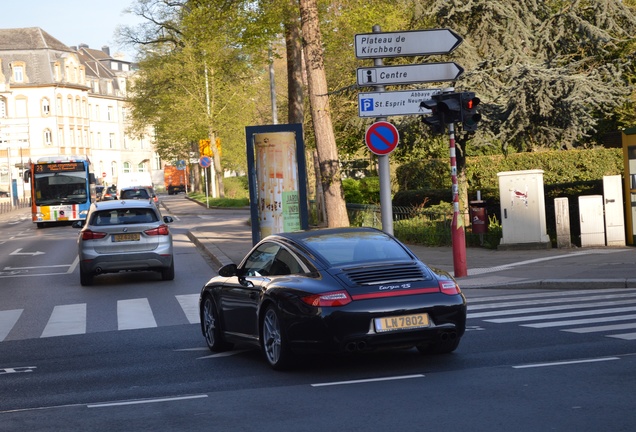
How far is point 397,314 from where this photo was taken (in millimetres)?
9445

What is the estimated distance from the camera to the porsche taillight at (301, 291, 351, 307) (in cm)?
939

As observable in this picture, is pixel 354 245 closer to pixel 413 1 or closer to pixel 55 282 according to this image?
pixel 55 282

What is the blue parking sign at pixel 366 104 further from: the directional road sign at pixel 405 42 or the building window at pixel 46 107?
the building window at pixel 46 107

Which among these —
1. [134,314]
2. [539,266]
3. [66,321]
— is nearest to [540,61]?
[539,266]

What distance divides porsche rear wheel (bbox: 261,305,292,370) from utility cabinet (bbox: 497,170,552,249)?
45.8 ft

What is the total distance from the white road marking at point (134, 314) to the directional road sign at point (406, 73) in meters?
5.13

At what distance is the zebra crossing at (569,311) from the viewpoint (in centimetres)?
1205

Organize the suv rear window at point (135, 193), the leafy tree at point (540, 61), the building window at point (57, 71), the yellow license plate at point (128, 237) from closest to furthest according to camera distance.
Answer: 1. the yellow license plate at point (128, 237)
2. the leafy tree at point (540, 61)
3. the suv rear window at point (135, 193)
4. the building window at point (57, 71)

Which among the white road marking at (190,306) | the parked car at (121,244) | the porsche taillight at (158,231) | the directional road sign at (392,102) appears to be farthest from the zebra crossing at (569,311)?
the porsche taillight at (158,231)

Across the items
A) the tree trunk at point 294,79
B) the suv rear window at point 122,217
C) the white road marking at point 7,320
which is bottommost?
the white road marking at point 7,320

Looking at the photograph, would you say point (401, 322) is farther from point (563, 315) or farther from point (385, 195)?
point (385, 195)

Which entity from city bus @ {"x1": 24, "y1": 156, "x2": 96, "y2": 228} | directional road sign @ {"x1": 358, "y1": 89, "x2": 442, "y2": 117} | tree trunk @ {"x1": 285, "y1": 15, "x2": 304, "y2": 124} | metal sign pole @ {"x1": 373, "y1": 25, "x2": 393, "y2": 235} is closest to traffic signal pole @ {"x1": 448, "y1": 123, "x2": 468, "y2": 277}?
directional road sign @ {"x1": 358, "y1": 89, "x2": 442, "y2": 117}

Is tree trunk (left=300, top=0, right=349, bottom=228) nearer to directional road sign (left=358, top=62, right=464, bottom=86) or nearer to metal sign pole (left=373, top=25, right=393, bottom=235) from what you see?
metal sign pole (left=373, top=25, right=393, bottom=235)

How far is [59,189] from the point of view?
52.5 metres
